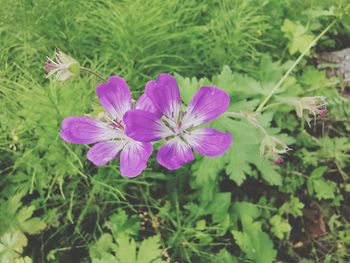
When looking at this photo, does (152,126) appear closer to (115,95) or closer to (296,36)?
(115,95)

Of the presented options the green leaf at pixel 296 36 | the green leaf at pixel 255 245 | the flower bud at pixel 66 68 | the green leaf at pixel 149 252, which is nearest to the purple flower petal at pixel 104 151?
the flower bud at pixel 66 68

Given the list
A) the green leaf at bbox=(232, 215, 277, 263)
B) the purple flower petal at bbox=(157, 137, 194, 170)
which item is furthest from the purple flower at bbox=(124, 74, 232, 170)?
the green leaf at bbox=(232, 215, 277, 263)

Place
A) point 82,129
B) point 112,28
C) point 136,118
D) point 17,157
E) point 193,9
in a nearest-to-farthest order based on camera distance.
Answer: point 136,118 < point 82,129 < point 17,157 < point 112,28 < point 193,9

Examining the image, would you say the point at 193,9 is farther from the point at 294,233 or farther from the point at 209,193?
the point at 294,233

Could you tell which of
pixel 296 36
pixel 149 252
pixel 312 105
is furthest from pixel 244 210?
pixel 296 36

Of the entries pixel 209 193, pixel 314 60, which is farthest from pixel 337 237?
pixel 314 60
